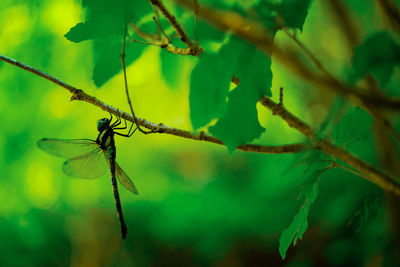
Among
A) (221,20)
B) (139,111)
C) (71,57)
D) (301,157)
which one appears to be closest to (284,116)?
(301,157)

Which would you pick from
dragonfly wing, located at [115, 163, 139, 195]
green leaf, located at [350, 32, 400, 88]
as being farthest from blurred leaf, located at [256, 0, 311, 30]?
dragonfly wing, located at [115, 163, 139, 195]

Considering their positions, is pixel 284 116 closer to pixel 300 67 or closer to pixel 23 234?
pixel 300 67

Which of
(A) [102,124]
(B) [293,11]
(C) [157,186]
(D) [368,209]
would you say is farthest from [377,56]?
(C) [157,186]

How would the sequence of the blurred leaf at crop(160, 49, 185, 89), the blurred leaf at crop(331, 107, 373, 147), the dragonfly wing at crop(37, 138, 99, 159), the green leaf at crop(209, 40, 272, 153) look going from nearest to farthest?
1. the green leaf at crop(209, 40, 272, 153)
2. the blurred leaf at crop(331, 107, 373, 147)
3. the blurred leaf at crop(160, 49, 185, 89)
4. the dragonfly wing at crop(37, 138, 99, 159)

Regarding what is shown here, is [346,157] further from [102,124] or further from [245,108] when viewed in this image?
[102,124]

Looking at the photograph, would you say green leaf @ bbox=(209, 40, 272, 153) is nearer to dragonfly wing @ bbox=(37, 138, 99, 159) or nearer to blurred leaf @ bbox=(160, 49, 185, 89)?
blurred leaf @ bbox=(160, 49, 185, 89)

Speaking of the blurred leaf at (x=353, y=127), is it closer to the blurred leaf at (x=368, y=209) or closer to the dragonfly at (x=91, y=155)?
the blurred leaf at (x=368, y=209)
